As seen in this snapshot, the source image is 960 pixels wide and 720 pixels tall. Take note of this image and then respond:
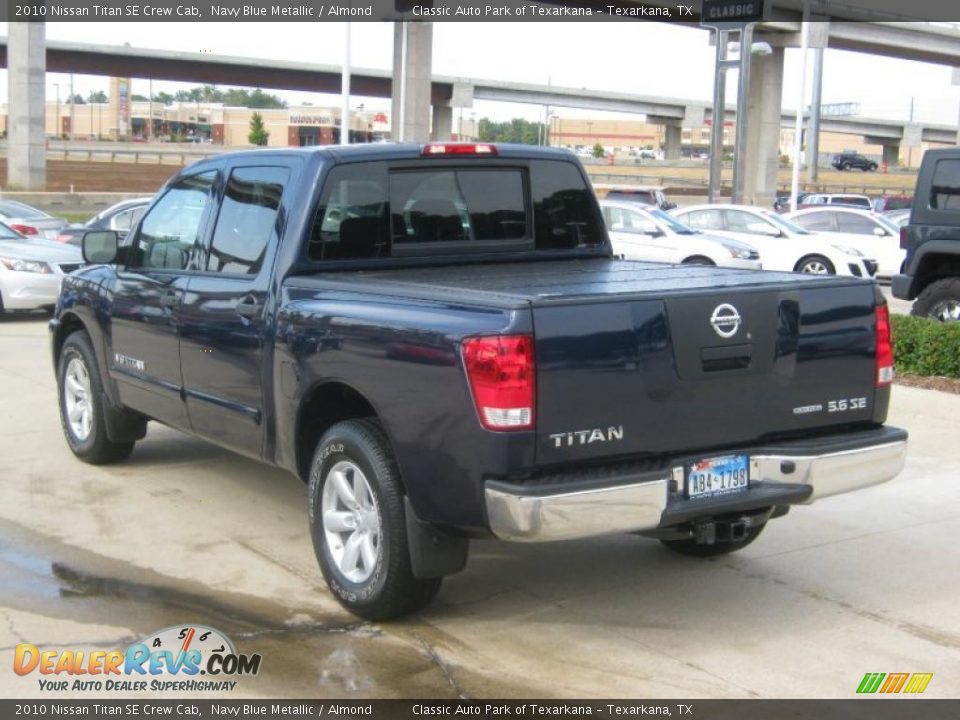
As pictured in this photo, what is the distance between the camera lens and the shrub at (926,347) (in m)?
11.7

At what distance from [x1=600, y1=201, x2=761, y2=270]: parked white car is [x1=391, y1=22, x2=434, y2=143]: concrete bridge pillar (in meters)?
31.7

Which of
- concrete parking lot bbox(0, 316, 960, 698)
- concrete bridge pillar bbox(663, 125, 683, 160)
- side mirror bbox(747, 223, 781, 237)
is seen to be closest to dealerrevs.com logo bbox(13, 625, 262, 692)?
concrete parking lot bbox(0, 316, 960, 698)

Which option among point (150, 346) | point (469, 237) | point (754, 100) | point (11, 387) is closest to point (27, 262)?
point (11, 387)

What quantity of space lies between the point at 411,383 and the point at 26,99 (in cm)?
5293

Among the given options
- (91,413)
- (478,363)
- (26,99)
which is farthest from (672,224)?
(26,99)

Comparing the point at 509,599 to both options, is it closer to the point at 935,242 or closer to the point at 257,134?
the point at 935,242

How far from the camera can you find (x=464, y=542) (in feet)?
16.9

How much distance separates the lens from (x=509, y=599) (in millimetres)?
5812

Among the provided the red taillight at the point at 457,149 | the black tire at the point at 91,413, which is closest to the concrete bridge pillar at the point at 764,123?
the black tire at the point at 91,413

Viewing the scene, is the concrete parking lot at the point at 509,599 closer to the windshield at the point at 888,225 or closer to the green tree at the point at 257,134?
the windshield at the point at 888,225

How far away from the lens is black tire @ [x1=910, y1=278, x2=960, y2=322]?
1352 centimetres

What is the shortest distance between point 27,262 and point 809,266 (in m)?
13.2

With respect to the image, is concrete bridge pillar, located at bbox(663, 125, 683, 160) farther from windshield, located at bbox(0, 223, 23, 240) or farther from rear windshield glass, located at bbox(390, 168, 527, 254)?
rear windshield glass, located at bbox(390, 168, 527, 254)

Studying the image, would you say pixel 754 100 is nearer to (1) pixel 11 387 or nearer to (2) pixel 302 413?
(1) pixel 11 387
